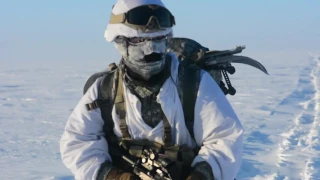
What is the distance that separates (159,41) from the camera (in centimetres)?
266

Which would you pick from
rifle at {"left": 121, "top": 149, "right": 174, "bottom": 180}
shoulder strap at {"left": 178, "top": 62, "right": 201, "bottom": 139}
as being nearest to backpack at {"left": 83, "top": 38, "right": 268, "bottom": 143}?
shoulder strap at {"left": 178, "top": 62, "right": 201, "bottom": 139}

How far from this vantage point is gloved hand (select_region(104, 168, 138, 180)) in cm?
269

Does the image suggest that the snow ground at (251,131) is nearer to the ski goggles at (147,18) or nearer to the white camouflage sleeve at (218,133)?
the white camouflage sleeve at (218,133)

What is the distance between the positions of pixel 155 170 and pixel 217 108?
1.38 feet

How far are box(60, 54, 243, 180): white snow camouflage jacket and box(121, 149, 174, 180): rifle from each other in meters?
0.10

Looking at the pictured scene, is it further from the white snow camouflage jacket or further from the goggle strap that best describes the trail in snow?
the goggle strap

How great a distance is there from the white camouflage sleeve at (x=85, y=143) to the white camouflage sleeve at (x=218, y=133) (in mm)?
493

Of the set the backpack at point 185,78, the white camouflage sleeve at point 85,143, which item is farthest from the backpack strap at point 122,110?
the white camouflage sleeve at point 85,143

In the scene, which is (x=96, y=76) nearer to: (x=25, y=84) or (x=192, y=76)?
(x=192, y=76)

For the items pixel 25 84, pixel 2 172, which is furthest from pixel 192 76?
pixel 25 84

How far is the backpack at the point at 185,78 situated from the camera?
2697mm

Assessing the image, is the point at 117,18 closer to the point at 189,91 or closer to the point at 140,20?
the point at 140,20

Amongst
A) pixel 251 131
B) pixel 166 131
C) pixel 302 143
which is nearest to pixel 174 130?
pixel 166 131

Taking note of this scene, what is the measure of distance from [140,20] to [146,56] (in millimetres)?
175
